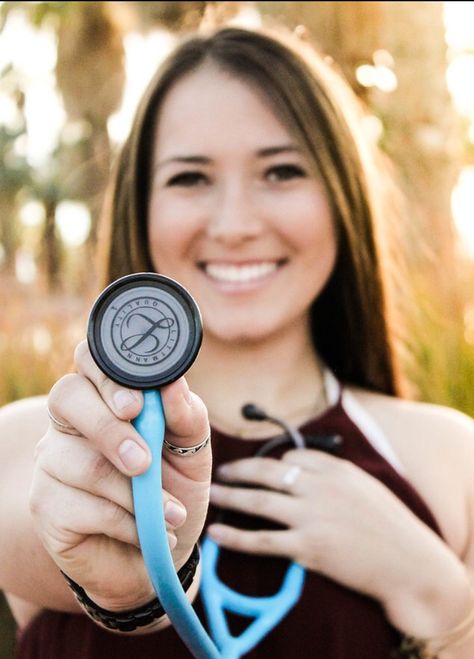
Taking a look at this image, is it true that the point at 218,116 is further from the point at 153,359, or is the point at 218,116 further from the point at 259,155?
the point at 153,359

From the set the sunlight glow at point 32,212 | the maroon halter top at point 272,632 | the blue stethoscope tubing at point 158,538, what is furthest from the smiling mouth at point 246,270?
the sunlight glow at point 32,212

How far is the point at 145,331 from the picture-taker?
2.94 feet

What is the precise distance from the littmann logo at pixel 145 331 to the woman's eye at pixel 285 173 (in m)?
0.87

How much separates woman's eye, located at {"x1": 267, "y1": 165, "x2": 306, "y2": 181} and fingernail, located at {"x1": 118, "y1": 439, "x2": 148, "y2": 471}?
971 millimetres

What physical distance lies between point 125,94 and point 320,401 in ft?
7.64

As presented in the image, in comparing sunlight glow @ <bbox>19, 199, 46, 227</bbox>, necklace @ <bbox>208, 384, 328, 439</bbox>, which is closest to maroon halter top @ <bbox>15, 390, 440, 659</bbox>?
necklace @ <bbox>208, 384, 328, 439</bbox>

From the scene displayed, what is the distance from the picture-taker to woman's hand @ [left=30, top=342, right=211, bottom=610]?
0.86m

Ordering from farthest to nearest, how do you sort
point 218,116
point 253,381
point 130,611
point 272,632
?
point 253,381, point 218,116, point 272,632, point 130,611

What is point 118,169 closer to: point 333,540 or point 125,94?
point 333,540

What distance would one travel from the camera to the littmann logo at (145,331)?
862 millimetres

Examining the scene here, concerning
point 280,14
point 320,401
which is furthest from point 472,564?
point 280,14

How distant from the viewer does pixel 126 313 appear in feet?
2.91

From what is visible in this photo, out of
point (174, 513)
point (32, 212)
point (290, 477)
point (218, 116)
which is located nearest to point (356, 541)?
point (290, 477)

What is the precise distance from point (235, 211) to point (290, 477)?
506 millimetres
